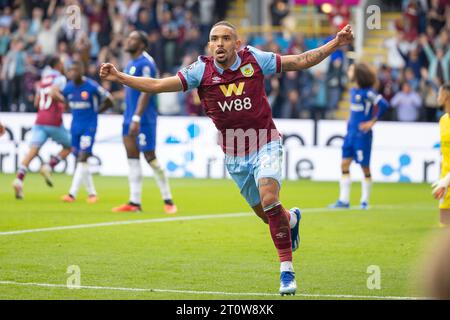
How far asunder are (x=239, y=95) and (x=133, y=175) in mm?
7194

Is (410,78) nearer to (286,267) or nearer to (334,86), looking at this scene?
(334,86)

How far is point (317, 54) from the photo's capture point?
947 cm

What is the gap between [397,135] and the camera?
24.7 meters

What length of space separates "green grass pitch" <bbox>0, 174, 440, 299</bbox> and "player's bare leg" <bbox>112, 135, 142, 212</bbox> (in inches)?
10.3

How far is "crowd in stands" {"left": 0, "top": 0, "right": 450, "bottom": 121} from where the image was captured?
27.0 meters

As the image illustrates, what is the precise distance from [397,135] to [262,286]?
15712 millimetres

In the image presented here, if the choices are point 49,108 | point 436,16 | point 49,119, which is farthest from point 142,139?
point 436,16

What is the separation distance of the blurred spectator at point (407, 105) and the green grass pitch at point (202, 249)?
617cm

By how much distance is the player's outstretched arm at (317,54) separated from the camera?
9203 mm

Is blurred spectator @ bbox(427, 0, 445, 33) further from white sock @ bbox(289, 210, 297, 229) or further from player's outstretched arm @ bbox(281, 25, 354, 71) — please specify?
player's outstretched arm @ bbox(281, 25, 354, 71)

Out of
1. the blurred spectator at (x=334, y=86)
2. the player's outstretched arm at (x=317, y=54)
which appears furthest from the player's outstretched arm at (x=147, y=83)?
the blurred spectator at (x=334, y=86)

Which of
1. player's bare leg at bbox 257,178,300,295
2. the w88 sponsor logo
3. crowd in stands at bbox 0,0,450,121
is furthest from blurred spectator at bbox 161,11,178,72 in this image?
player's bare leg at bbox 257,178,300,295

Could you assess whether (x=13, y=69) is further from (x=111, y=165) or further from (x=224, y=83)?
(x=224, y=83)
